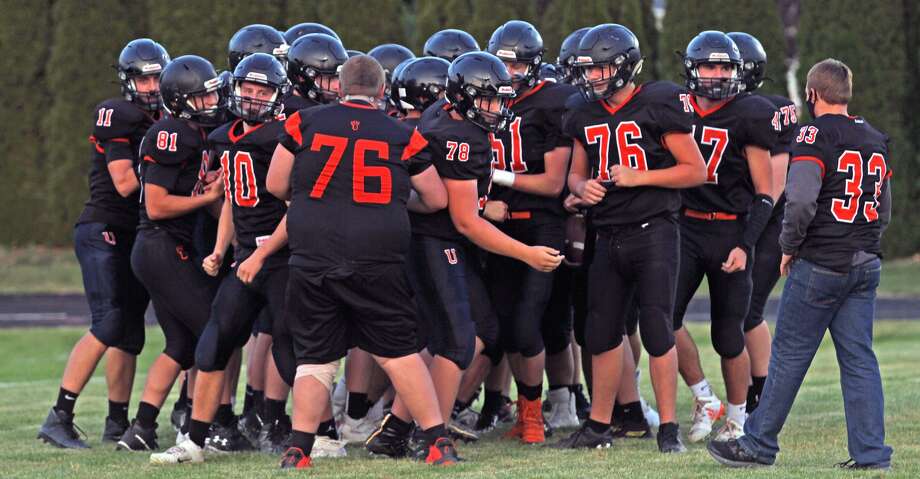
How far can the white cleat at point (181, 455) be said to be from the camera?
A: 255 inches

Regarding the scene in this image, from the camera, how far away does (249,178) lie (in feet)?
22.1

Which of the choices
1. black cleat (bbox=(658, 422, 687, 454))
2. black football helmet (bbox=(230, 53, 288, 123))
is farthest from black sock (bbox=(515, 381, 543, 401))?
black football helmet (bbox=(230, 53, 288, 123))

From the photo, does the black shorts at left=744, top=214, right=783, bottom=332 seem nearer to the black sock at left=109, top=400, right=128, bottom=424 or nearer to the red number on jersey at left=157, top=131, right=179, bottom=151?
the red number on jersey at left=157, top=131, right=179, bottom=151

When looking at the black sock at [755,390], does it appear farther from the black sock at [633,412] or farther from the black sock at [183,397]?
the black sock at [183,397]

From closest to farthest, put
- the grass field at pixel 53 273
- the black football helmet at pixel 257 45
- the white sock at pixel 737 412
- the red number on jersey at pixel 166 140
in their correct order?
the red number on jersey at pixel 166 140, the white sock at pixel 737 412, the black football helmet at pixel 257 45, the grass field at pixel 53 273

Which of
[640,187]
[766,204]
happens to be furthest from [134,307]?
[766,204]

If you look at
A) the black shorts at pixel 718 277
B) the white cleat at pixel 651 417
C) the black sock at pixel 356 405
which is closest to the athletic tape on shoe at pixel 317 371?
the black sock at pixel 356 405

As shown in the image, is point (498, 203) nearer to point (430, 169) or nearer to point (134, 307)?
point (430, 169)

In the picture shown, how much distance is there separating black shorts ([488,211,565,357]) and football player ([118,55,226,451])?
151 cm

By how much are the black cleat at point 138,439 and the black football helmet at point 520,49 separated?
8.73 ft

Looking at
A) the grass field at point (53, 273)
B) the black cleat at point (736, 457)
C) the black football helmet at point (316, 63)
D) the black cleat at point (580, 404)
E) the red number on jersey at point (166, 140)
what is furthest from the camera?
the grass field at point (53, 273)

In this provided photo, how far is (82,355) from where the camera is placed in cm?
772

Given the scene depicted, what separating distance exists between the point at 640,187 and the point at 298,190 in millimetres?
1694

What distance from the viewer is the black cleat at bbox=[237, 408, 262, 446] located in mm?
7617
